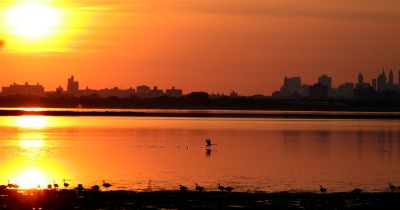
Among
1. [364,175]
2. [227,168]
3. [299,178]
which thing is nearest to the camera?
[299,178]

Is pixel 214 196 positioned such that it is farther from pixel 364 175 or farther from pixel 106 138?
pixel 106 138

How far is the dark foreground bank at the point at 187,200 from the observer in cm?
2523

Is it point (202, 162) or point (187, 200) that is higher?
point (187, 200)

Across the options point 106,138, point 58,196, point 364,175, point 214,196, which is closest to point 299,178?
point 364,175

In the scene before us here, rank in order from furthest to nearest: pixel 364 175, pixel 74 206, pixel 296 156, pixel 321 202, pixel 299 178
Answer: pixel 296 156 → pixel 364 175 → pixel 299 178 → pixel 321 202 → pixel 74 206

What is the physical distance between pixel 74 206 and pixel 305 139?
50082 millimetres

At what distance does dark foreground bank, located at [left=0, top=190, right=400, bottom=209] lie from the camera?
25234 millimetres

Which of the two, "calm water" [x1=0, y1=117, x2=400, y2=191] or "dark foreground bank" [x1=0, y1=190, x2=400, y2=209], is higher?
"dark foreground bank" [x1=0, y1=190, x2=400, y2=209]

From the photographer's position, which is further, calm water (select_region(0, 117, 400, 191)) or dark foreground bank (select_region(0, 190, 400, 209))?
calm water (select_region(0, 117, 400, 191))

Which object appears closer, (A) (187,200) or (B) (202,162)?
(A) (187,200)

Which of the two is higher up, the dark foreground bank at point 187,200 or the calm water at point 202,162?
the dark foreground bank at point 187,200

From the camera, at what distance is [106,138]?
235ft

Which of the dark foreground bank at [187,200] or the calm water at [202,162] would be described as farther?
→ the calm water at [202,162]

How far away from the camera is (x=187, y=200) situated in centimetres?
2678
